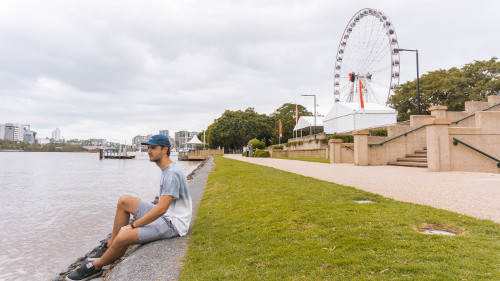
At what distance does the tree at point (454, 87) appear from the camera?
2836 cm

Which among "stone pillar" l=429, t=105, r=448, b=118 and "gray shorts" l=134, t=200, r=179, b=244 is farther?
"stone pillar" l=429, t=105, r=448, b=118

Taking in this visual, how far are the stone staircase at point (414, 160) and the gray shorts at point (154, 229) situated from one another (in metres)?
12.8

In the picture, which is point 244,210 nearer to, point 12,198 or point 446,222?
point 446,222

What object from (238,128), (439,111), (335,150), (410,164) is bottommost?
(410,164)

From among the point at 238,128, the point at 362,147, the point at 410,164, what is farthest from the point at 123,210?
the point at 238,128

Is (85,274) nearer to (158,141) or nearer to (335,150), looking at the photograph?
(158,141)

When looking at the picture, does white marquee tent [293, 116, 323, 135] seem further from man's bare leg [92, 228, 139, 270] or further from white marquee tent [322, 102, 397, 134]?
man's bare leg [92, 228, 139, 270]

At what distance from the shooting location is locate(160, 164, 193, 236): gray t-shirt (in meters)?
3.59

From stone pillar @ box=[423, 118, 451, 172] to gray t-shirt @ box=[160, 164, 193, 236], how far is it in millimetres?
10293

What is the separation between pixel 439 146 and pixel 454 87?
79.2 ft

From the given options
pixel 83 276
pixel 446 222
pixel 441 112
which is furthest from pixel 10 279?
pixel 441 112

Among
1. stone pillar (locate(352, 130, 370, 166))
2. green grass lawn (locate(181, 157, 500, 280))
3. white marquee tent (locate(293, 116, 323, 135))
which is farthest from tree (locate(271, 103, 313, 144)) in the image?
green grass lawn (locate(181, 157, 500, 280))

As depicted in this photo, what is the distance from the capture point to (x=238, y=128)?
67.8 m

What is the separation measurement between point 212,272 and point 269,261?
1.89 feet
